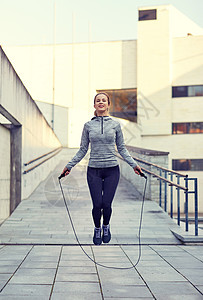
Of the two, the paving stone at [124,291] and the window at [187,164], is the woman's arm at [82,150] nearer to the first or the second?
the paving stone at [124,291]

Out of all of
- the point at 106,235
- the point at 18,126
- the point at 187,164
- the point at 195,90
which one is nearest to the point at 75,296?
the point at 106,235

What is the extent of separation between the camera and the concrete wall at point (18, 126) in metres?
6.44

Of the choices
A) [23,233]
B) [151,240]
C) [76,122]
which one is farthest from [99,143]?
[76,122]

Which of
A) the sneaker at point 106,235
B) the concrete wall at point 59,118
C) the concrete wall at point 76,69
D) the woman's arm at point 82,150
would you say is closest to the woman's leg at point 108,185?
the sneaker at point 106,235

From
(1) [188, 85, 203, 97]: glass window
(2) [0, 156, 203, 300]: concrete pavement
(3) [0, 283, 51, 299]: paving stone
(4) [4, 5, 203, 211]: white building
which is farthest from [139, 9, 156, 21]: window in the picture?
(3) [0, 283, 51, 299]: paving stone

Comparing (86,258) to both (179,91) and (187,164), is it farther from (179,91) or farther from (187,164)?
(179,91)

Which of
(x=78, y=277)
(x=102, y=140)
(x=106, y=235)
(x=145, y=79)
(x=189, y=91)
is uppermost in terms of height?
(x=145, y=79)

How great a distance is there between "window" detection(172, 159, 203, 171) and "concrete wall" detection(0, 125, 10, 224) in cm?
1946

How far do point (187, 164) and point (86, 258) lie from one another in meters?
22.5

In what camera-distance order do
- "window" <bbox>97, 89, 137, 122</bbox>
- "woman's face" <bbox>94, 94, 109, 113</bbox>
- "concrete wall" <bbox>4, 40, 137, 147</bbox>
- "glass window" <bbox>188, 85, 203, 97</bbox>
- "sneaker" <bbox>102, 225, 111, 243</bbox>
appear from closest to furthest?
"woman's face" <bbox>94, 94, 109, 113</bbox> < "sneaker" <bbox>102, 225, 111, 243</bbox> < "glass window" <bbox>188, 85, 203, 97</bbox> < "concrete wall" <bbox>4, 40, 137, 147</bbox> < "window" <bbox>97, 89, 137, 122</bbox>

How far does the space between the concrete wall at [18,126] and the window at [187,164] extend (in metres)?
16.9

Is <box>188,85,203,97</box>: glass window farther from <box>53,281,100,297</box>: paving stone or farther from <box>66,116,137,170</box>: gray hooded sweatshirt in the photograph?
<box>53,281,100,297</box>: paving stone

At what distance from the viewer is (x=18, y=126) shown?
8266mm

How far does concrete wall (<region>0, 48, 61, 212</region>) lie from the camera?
6.44 metres
